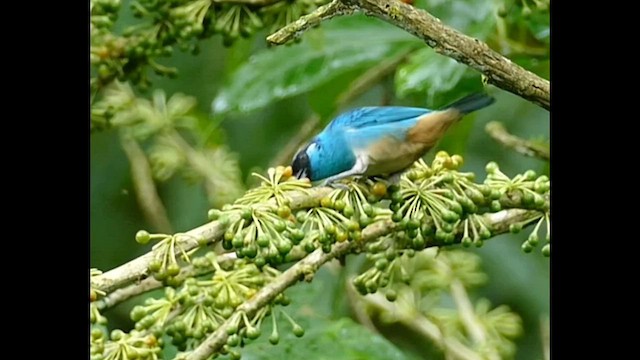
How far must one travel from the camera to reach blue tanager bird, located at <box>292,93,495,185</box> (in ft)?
6.97

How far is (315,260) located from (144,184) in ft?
6.90

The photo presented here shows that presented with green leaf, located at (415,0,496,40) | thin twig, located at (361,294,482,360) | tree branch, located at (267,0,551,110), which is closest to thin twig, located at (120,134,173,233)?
thin twig, located at (361,294,482,360)

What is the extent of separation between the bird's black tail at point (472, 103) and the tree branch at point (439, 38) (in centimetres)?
32

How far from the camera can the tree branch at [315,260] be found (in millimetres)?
2010

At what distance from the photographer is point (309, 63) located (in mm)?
3010

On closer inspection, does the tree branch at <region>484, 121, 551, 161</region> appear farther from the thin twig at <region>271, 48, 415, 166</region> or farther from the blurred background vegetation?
the thin twig at <region>271, 48, 415, 166</region>

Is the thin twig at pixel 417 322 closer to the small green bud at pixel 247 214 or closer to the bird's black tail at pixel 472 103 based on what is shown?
the bird's black tail at pixel 472 103

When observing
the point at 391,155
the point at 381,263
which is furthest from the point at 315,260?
the point at 391,155

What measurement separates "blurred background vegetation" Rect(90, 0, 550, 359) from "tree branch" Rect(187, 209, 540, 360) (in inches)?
8.7

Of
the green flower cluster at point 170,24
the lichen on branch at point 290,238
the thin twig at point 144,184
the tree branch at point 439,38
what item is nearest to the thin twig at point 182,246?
the lichen on branch at point 290,238

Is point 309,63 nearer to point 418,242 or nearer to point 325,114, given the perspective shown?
point 325,114
